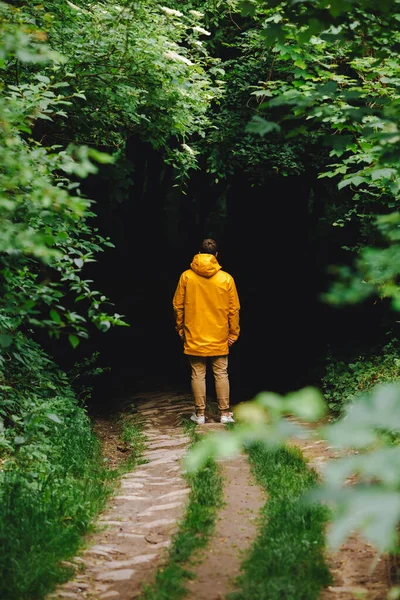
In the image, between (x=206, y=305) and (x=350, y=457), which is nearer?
(x=350, y=457)

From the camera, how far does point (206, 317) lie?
8.16m

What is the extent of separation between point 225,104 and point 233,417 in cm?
515

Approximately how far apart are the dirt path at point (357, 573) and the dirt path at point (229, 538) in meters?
0.58

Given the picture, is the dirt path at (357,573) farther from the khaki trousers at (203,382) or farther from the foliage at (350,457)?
the khaki trousers at (203,382)

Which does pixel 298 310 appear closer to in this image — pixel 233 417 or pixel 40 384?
pixel 233 417

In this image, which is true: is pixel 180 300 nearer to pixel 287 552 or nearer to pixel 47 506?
pixel 47 506

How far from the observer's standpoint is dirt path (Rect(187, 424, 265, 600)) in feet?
11.3

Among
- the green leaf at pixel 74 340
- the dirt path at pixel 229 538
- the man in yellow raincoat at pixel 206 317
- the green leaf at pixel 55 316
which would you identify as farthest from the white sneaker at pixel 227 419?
the green leaf at pixel 55 316

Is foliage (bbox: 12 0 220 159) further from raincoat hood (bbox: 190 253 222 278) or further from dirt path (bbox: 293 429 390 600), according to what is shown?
dirt path (bbox: 293 429 390 600)

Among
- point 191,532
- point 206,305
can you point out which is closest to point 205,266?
point 206,305

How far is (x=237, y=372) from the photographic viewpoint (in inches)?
562

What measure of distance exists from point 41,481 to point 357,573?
8.51ft

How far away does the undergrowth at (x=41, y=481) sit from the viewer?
344cm

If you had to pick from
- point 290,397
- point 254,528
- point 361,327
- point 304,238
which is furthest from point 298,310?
point 290,397
